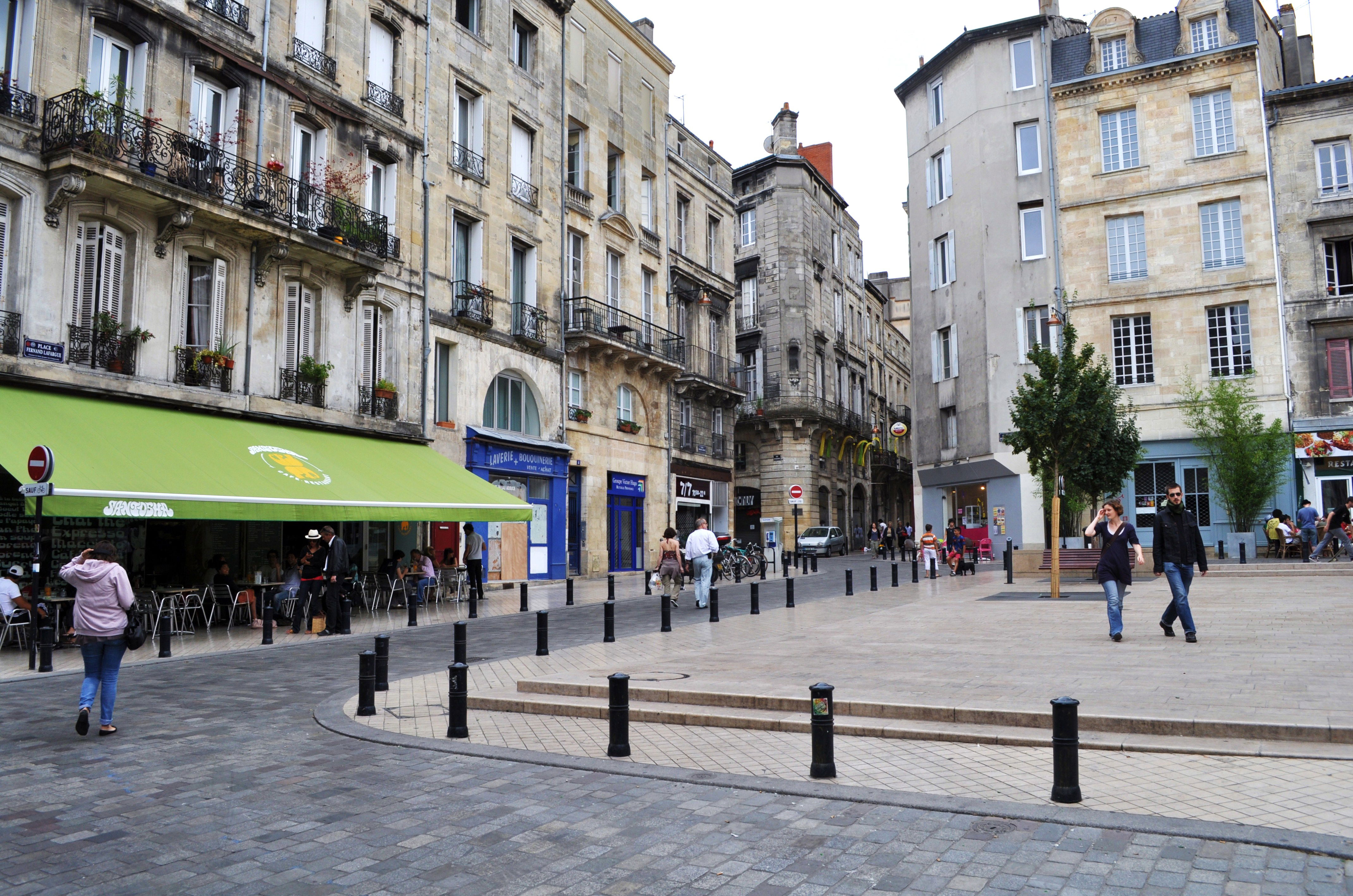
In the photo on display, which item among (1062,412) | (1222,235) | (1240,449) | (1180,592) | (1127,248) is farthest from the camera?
(1127,248)

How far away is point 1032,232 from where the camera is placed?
3312 centimetres

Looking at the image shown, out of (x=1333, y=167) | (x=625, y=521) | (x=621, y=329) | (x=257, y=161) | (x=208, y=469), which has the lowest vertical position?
(x=625, y=521)

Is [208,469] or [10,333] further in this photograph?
[208,469]

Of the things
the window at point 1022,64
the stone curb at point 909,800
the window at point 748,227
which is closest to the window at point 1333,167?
the window at point 1022,64

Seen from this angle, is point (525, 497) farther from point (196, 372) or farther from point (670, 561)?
point (196, 372)

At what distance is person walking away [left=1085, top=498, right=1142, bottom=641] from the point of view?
10602 millimetres

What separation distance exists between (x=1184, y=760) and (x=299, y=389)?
54.6 feet

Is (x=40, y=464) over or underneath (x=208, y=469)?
underneath

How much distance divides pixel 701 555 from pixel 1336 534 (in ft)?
51.2

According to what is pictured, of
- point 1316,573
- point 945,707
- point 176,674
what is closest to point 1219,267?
point 1316,573

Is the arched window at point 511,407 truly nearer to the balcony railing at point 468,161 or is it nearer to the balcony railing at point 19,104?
the balcony railing at point 468,161

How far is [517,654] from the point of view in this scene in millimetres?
11453

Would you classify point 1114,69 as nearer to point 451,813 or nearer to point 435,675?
point 435,675

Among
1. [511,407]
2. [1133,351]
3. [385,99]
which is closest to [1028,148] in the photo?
[1133,351]
